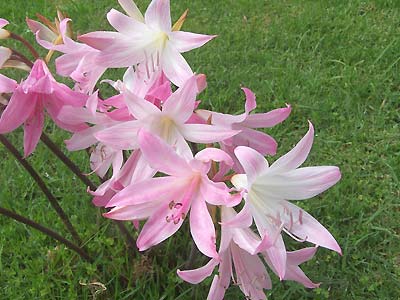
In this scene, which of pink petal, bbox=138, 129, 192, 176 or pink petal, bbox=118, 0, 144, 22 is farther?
pink petal, bbox=118, 0, 144, 22

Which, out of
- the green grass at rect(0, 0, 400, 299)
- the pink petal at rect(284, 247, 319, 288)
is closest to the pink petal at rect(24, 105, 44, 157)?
the pink petal at rect(284, 247, 319, 288)

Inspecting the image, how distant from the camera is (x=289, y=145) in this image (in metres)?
2.73

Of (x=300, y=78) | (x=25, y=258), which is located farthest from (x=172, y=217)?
(x=300, y=78)

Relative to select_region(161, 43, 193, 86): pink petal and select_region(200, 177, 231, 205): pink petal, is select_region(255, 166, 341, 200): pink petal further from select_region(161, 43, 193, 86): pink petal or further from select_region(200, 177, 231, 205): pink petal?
select_region(161, 43, 193, 86): pink petal

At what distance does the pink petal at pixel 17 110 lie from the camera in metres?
1.21

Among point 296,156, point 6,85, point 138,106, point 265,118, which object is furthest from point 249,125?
point 6,85

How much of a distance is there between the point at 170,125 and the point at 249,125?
199mm

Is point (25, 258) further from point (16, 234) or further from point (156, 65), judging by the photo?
point (156, 65)

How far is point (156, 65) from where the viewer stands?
1.28 m

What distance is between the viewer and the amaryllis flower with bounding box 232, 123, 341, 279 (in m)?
1.16

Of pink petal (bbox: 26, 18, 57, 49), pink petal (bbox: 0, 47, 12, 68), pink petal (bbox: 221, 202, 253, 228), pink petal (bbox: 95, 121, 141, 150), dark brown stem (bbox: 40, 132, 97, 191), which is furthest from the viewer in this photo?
dark brown stem (bbox: 40, 132, 97, 191)

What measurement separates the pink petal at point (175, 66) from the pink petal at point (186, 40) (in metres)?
0.01

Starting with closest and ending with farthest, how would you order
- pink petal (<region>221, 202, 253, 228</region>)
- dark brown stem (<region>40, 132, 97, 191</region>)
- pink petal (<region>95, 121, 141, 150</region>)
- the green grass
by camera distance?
pink petal (<region>221, 202, 253, 228</region>)
pink petal (<region>95, 121, 141, 150</region>)
dark brown stem (<region>40, 132, 97, 191</region>)
the green grass

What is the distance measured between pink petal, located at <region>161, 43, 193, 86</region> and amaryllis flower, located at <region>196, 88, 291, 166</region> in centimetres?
9
